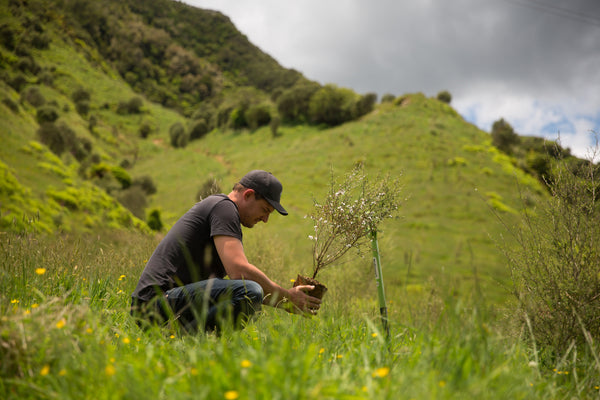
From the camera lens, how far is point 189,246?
10.1 feet

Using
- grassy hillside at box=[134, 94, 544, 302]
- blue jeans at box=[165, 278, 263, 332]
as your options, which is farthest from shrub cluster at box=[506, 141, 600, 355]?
grassy hillside at box=[134, 94, 544, 302]

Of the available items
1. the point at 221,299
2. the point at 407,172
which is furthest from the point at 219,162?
the point at 221,299

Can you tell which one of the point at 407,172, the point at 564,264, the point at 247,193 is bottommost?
the point at 247,193

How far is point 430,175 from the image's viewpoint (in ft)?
93.6

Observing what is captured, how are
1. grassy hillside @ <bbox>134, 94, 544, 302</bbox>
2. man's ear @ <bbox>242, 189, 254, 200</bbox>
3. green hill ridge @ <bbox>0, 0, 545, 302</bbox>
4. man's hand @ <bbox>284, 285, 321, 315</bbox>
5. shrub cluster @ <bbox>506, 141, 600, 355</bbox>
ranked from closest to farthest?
1. man's hand @ <bbox>284, 285, 321, 315</bbox>
2. shrub cluster @ <bbox>506, 141, 600, 355</bbox>
3. man's ear @ <bbox>242, 189, 254, 200</bbox>
4. green hill ridge @ <bbox>0, 0, 545, 302</bbox>
5. grassy hillside @ <bbox>134, 94, 544, 302</bbox>

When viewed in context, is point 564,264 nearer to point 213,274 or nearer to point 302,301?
point 302,301

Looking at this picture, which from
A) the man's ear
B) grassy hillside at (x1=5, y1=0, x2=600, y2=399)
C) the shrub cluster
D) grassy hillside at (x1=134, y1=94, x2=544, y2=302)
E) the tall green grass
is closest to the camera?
the tall green grass

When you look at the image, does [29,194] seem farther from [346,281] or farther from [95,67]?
[95,67]

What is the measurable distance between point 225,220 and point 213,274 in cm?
64

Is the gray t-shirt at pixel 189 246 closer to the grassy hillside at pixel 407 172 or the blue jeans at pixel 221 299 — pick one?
the blue jeans at pixel 221 299

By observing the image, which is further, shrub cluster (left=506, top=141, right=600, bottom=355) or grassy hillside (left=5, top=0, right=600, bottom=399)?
shrub cluster (left=506, top=141, right=600, bottom=355)

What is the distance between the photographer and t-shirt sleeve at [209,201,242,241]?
9.53ft

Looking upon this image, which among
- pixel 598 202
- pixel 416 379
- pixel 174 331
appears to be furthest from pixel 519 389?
pixel 598 202

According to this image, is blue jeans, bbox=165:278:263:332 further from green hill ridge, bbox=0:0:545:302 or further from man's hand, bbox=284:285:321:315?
green hill ridge, bbox=0:0:545:302
